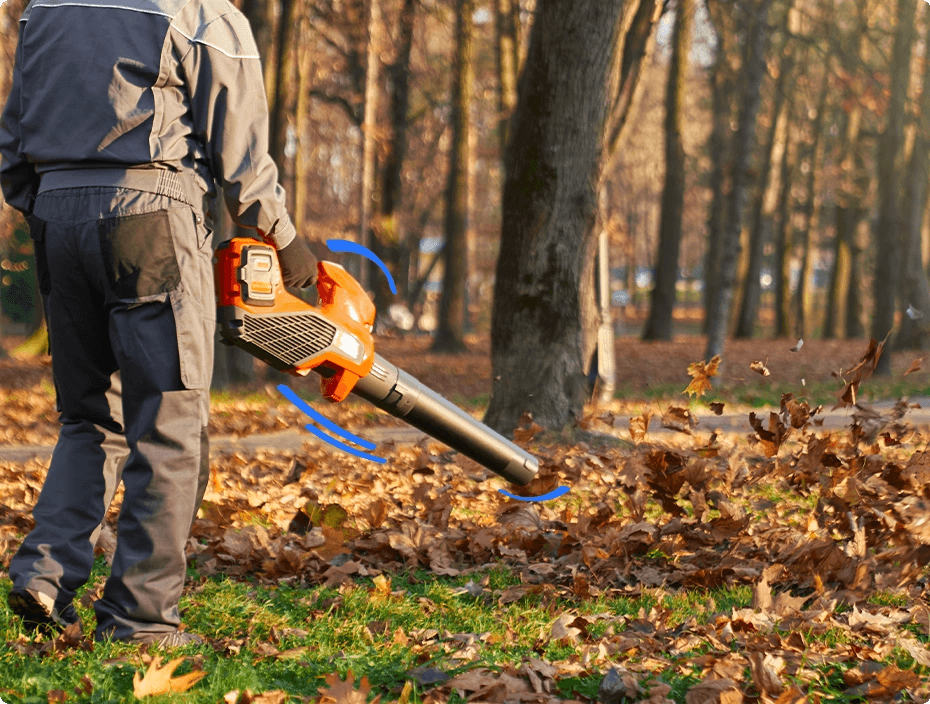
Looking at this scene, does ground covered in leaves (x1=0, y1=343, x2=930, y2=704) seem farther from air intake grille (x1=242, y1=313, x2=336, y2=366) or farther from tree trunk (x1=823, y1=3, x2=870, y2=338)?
tree trunk (x1=823, y1=3, x2=870, y2=338)

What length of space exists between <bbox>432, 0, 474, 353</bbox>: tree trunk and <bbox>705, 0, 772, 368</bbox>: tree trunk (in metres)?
5.59

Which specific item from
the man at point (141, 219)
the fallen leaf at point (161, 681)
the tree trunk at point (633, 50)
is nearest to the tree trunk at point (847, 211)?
the tree trunk at point (633, 50)

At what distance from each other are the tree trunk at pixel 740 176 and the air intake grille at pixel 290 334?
38.1ft

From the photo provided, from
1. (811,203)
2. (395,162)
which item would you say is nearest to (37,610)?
(395,162)

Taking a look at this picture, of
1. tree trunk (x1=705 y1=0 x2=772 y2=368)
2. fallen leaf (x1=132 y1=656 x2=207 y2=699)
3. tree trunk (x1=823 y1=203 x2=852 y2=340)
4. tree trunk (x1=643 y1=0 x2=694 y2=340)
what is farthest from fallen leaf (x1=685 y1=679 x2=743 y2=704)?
tree trunk (x1=823 y1=203 x2=852 y2=340)

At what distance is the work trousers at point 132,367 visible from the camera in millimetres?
2967

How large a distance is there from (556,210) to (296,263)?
13.6 ft

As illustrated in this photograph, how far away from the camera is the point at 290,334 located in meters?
3.20

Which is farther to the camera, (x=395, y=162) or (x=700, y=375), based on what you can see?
(x=395, y=162)

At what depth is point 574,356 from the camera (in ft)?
23.5

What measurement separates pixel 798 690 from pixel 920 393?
35.1 feet

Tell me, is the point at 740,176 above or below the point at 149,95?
above

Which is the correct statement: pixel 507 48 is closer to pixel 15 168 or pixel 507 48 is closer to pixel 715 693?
pixel 15 168

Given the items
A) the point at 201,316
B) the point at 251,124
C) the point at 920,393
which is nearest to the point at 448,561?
the point at 201,316
